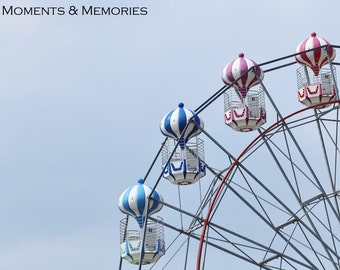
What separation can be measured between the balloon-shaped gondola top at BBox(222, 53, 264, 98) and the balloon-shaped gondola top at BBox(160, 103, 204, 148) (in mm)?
1597

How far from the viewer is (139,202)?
4044 cm

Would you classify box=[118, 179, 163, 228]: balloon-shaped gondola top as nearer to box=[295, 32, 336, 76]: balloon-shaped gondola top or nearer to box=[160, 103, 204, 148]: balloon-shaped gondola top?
box=[160, 103, 204, 148]: balloon-shaped gondola top

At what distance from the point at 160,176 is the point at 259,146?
3216 mm

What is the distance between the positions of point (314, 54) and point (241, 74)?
2447 mm

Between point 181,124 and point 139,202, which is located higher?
point 181,124

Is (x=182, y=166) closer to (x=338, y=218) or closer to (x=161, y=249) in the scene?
(x=161, y=249)

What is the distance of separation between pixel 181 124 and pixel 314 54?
4720 mm

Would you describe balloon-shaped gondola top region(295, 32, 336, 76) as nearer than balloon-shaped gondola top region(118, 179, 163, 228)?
Yes

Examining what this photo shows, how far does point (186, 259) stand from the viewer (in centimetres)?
4053

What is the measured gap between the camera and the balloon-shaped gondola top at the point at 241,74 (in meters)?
39.7

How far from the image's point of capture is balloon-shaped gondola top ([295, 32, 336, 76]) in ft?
128

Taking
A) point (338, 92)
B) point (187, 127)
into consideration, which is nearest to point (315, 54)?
point (338, 92)

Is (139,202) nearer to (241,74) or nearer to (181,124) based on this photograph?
(181,124)

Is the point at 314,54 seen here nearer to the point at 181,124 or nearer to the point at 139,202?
the point at 181,124
